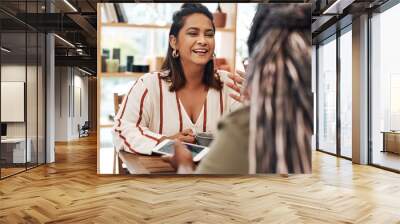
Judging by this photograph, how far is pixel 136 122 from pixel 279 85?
1.70 metres

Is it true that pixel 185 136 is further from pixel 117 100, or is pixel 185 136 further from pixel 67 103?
pixel 67 103

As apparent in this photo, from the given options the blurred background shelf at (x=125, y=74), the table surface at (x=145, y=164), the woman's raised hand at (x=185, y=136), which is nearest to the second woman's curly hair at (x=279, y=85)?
the woman's raised hand at (x=185, y=136)

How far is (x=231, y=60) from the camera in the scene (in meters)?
4.70

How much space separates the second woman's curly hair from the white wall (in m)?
11.3

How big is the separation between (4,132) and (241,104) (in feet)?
11.9

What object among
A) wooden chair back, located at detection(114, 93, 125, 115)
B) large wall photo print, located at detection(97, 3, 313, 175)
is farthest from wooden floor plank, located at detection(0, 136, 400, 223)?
wooden chair back, located at detection(114, 93, 125, 115)

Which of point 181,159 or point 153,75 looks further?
point 153,75

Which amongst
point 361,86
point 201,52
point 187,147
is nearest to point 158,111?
point 187,147

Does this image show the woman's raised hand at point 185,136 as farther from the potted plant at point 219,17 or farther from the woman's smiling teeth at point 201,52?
the potted plant at point 219,17

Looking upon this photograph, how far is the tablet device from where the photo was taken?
4605 millimetres

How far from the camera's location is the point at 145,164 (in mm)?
4719

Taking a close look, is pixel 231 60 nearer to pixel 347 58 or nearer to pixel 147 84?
pixel 147 84

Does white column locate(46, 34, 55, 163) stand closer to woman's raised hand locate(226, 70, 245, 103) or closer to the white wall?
woman's raised hand locate(226, 70, 245, 103)

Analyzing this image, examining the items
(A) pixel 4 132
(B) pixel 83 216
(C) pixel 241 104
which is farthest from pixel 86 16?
(B) pixel 83 216
